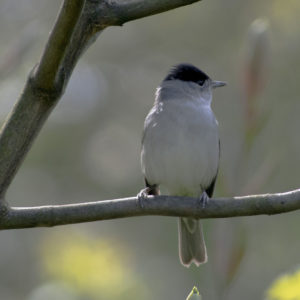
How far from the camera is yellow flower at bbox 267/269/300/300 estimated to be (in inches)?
68.7

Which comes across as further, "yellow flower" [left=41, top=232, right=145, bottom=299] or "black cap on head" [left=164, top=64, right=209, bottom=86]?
"black cap on head" [left=164, top=64, right=209, bottom=86]

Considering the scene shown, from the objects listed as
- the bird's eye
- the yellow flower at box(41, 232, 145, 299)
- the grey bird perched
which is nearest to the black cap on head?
the bird's eye

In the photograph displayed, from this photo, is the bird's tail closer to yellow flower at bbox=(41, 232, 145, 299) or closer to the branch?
yellow flower at bbox=(41, 232, 145, 299)

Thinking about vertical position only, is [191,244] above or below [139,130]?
above

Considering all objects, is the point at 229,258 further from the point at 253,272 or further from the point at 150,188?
the point at 253,272

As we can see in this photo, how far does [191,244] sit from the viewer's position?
496cm

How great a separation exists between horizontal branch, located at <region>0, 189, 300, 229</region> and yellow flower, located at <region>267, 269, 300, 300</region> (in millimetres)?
521

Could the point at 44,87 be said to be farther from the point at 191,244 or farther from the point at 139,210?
the point at 191,244

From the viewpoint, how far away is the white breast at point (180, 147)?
478 centimetres

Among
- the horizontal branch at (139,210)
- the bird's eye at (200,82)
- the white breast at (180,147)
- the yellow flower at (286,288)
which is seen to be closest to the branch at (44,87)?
the horizontal branch at (139,210)

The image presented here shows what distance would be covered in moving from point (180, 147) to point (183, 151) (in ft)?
0.11

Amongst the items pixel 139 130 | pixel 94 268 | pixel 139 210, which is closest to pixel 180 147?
pixel 94 268

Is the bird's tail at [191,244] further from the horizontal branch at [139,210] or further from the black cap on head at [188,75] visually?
the horizontal branch at [139,210]

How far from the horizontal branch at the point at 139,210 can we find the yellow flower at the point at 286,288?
0.52 metres
